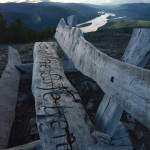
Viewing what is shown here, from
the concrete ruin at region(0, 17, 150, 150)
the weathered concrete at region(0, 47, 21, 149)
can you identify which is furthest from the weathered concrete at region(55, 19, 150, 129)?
the weathered concrete at region(0, 47, 21, 149)

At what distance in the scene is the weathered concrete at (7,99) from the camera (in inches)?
79.7

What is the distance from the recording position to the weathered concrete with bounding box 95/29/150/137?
4.88 feet

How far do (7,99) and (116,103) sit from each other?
6.15 feet

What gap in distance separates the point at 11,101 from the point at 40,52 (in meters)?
1.10

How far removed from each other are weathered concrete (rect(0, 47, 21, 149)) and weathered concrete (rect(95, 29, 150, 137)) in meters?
1.14

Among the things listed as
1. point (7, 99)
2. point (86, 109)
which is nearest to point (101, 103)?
point (86, 109)

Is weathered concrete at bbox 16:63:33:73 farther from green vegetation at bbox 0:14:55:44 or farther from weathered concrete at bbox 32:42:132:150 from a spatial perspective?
green vegetation at bbox 0:14:55:44

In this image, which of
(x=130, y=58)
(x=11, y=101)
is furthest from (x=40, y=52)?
(x=130, y=58)

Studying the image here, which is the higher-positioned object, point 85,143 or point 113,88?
point 113,88

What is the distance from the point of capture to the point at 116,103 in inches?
55.8

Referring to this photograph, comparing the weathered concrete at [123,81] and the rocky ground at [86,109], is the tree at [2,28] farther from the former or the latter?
the weathered concrete at [123,81]

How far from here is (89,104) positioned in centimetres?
325

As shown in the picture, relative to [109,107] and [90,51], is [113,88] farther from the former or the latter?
[90,51]

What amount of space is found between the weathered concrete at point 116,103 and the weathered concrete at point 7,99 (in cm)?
114
